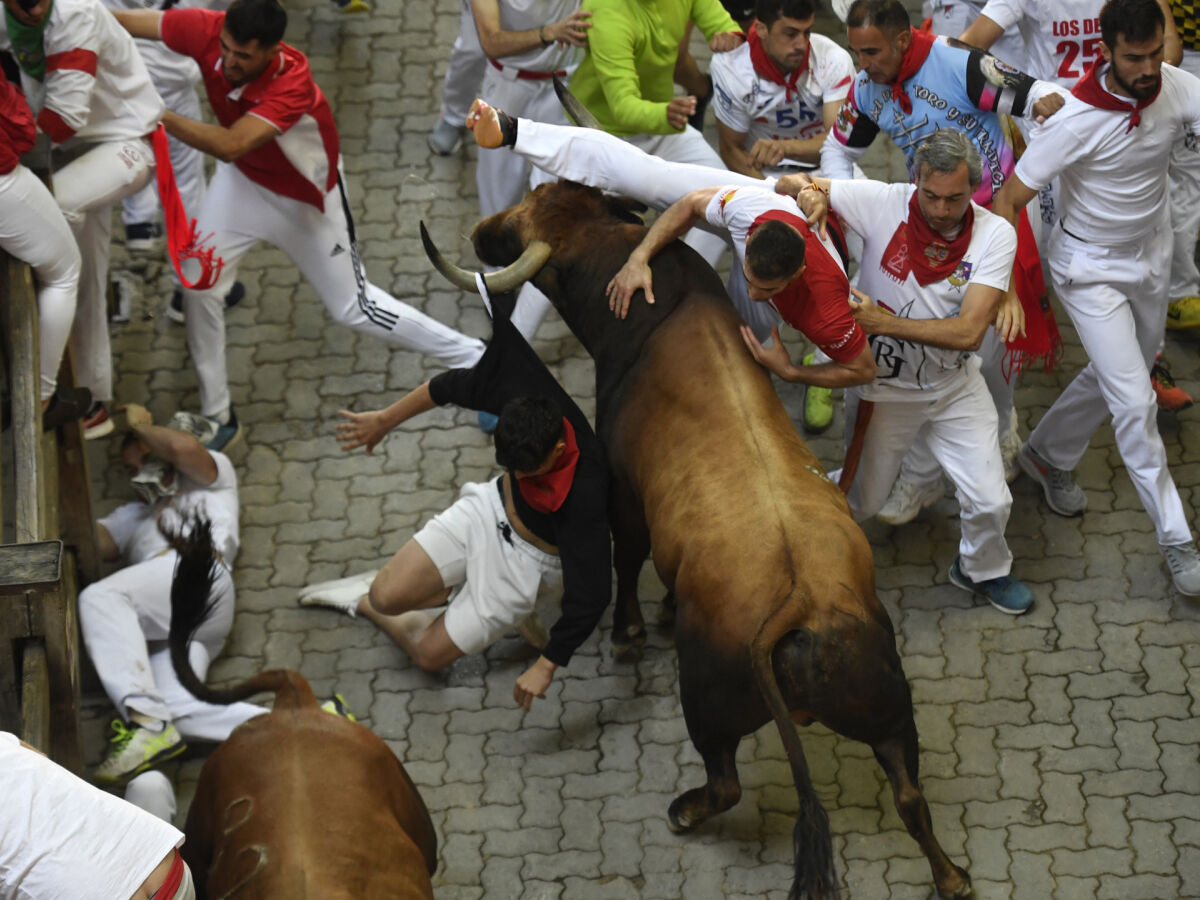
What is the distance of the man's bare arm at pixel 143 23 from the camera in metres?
6.34

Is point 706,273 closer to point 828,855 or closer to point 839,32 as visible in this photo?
point 828,855

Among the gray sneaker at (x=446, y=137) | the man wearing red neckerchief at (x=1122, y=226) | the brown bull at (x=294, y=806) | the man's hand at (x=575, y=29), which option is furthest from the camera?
the gray sneaker at (x=446, y=137)

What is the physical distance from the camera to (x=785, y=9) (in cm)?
621

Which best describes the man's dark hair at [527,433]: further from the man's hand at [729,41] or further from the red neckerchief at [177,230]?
the man's hand at [729,41]

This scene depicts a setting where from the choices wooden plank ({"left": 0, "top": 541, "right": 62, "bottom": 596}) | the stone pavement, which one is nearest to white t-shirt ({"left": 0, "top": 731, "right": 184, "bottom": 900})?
wooden plank ({"left": 0, "top": 541, "right": 62, "bottom": 596})

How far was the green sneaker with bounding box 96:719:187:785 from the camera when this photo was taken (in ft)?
18.3

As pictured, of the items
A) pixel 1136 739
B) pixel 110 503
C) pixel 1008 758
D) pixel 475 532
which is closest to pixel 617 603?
pixel 475 532

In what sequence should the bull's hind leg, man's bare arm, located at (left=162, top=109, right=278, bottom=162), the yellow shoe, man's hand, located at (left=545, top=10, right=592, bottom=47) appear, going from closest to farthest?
1. the bull's hind leg
2. man's bare arm, located at (left=162, top=109, right=278, bottom=162)
3. man's hand, located at (left=545, top=10, right=592, bottom=47)
4. the yellow shoe

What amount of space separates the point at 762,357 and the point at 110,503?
333 cm

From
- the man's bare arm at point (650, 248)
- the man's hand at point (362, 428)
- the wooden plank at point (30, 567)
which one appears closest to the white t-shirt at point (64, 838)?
the wooden plank at point (30, 567)

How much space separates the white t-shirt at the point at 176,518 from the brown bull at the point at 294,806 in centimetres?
130

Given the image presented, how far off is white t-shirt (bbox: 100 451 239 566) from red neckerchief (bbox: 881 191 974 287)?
301cm

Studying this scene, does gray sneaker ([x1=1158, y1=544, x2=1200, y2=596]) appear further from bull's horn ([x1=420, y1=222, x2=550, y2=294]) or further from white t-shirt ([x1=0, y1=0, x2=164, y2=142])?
white t-shirt ([x1=0, y1=0, x2=164, y2=142])

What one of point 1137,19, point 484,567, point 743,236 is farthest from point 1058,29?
point 484,567
